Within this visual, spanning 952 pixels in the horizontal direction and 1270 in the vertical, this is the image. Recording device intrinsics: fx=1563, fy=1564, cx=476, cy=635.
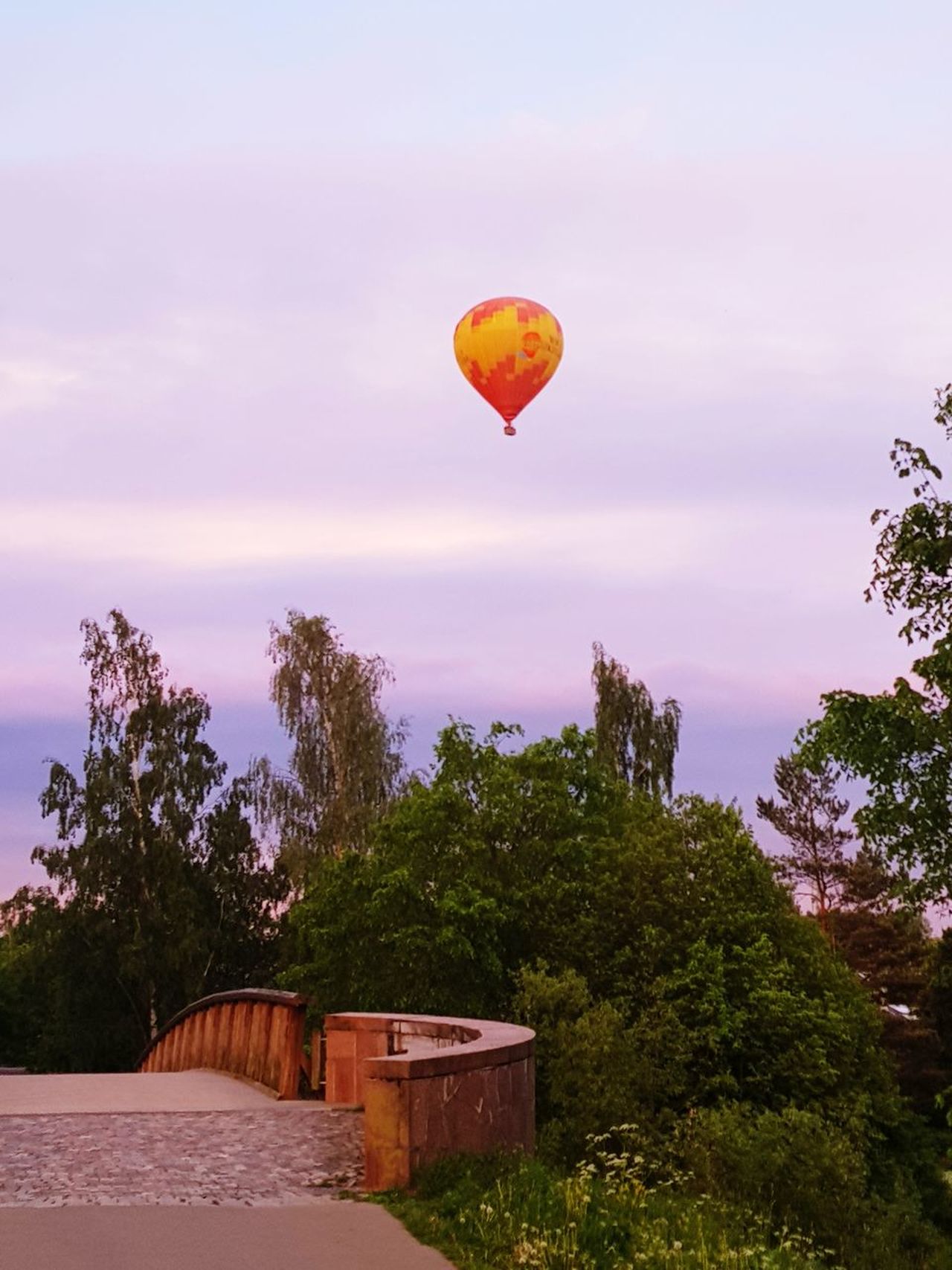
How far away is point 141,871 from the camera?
51.9 meters

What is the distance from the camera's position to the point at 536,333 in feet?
101

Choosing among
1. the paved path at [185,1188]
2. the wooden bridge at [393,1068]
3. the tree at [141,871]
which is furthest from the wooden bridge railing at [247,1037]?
the tree at [141,871]

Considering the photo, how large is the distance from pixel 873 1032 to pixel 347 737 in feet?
57.9

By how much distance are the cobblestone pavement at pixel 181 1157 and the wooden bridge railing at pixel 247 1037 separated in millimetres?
2791

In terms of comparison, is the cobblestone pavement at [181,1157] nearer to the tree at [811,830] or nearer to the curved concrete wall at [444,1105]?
the curved concrete wall at [444,1105]

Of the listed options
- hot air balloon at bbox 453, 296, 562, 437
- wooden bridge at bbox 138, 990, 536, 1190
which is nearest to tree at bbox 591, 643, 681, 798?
hot air balloon at bbox 453, 296, 562, 437

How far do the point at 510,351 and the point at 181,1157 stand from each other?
22.4m

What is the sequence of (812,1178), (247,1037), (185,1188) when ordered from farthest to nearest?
(812,1178) → (247,1037) → (185,1188)

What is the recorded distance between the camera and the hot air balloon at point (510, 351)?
3066 cm

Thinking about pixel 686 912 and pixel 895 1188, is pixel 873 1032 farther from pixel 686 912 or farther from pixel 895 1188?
pixel 686 912

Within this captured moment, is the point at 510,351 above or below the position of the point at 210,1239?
above

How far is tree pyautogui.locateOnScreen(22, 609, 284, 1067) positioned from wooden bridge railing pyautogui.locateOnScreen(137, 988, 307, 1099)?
2767cm

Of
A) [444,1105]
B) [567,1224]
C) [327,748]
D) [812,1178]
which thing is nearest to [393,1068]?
[444,1105]

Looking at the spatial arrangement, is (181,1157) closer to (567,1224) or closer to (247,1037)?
(567,1224)
